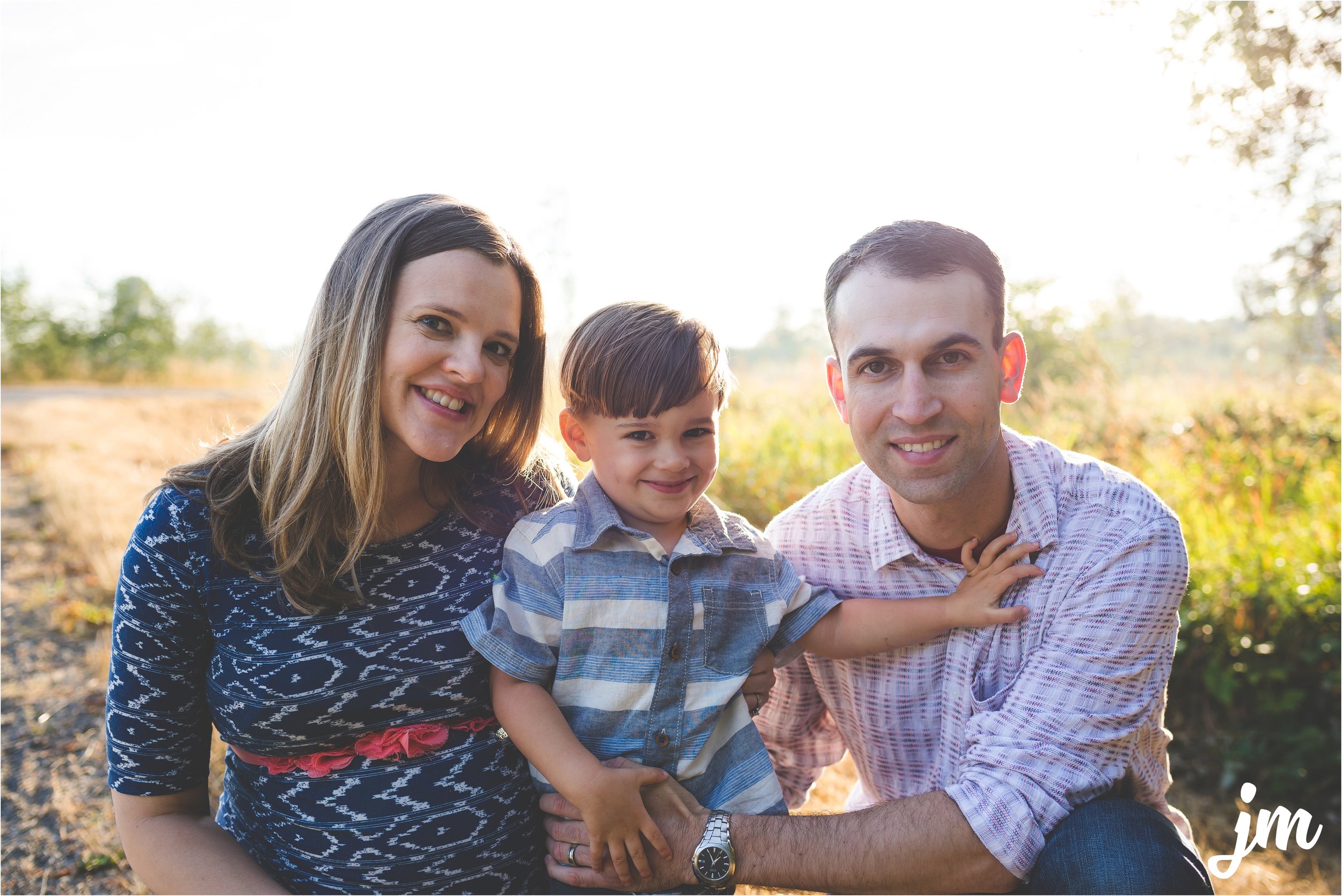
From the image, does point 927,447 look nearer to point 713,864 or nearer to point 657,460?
point 657,460

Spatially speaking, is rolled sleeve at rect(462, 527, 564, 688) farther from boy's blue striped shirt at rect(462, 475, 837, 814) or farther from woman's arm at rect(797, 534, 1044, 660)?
woman's arm at rect(797, 534, 1044, 660)

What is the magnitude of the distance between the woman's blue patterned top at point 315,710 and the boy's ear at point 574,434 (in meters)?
0.53

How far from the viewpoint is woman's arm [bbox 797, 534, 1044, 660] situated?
7.34 ft

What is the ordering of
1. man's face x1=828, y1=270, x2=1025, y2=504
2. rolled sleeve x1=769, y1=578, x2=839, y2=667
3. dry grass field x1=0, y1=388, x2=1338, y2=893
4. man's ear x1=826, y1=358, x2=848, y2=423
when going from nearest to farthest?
man's face x1=828, y1=270, x2=1025, y2=504 < rolled sleeve x1=769, y1=578, x2=839, y2=667 < man's ear x1=826, y1=358, x2=848, y2=423 < dry grass field x1=0, y1=388, x2=1338, y2=893

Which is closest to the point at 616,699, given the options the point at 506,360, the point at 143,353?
the point at 506,360

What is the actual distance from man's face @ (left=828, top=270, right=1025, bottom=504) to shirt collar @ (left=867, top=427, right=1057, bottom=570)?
0.51 ft

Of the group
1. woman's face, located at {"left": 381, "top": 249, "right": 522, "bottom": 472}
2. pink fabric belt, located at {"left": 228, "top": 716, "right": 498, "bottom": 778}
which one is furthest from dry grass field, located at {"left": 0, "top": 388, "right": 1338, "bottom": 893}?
pink fabric belt, located at {"left": 228, "top": 716, "right": 498, "bottom": 778}

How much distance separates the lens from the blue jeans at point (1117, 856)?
74.3 inches

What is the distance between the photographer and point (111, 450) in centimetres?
940

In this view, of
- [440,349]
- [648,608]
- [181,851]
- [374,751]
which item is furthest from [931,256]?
[181,851]

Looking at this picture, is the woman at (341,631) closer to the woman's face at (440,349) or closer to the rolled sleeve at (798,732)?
the woman's face at (440,349)

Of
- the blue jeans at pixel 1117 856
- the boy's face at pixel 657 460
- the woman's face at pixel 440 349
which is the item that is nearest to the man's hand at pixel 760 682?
the boy's face at pixel 657 460

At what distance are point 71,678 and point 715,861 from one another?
13.6ft

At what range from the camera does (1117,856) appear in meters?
1.91
